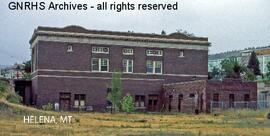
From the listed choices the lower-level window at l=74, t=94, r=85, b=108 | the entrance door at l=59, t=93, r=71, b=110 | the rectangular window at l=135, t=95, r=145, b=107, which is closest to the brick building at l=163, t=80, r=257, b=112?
the rectangular window at l=135, t=95, r=145, b=107

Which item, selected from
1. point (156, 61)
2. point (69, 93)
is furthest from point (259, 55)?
point (69, 93)

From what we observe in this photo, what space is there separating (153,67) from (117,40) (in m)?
6.40

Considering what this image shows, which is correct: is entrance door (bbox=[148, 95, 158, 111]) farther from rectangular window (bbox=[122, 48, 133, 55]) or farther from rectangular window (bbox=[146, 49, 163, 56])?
rectangular window (bbox=[122, 48, 133, 55])

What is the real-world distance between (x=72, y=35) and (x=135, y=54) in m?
9.18

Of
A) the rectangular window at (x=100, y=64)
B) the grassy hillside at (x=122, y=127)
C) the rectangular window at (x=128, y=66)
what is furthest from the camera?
the rectangular window at (x=128, y=66)

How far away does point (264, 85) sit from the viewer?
82.8 metres

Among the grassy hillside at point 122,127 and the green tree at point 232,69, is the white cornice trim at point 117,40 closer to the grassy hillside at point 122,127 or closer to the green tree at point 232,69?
the grassy hillside at point 122,127

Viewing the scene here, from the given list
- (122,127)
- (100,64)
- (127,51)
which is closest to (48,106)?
(100,64)

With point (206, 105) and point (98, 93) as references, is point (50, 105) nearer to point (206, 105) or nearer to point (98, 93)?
point (98, 93)

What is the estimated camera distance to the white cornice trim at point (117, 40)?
234 ft

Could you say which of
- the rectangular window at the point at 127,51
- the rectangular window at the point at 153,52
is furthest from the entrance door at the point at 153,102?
the rectangular window at the point at 127,51

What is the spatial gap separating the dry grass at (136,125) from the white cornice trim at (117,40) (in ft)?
68.3

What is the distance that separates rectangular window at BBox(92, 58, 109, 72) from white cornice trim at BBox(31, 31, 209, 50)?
225 cm

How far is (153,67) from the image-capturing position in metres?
76.8
